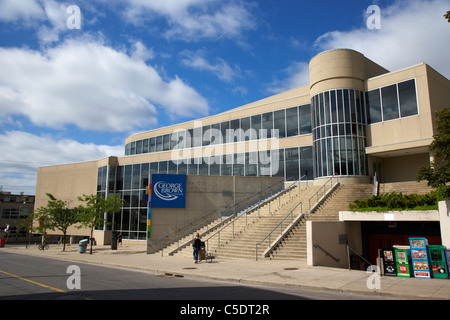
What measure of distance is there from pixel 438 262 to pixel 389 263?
1.59 meters

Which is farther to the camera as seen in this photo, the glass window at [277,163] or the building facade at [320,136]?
the glass window at [277,163]

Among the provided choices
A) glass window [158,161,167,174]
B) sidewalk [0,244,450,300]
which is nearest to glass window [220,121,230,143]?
glass window [158,161,167,174]

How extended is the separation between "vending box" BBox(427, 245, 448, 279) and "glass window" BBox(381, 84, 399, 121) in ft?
56.3

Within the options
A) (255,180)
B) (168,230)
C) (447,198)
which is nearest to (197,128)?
(255,180)

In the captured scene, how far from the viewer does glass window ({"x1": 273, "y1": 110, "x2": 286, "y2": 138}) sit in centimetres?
3309

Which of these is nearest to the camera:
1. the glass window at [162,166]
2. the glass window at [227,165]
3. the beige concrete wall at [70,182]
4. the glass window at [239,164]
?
the glass window at [239,164]

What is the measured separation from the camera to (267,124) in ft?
112

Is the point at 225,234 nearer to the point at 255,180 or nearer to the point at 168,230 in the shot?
the point at 168,230

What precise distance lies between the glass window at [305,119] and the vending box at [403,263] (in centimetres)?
1977

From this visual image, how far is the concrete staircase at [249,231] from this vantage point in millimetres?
19639

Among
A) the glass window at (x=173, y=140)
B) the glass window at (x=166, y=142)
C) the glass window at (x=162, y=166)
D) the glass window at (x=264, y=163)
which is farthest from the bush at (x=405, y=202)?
the glass window at (x=166, y=142)

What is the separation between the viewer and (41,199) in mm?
50094

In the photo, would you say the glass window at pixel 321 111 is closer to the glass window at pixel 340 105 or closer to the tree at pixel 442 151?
the glass window at pixel 340 105
